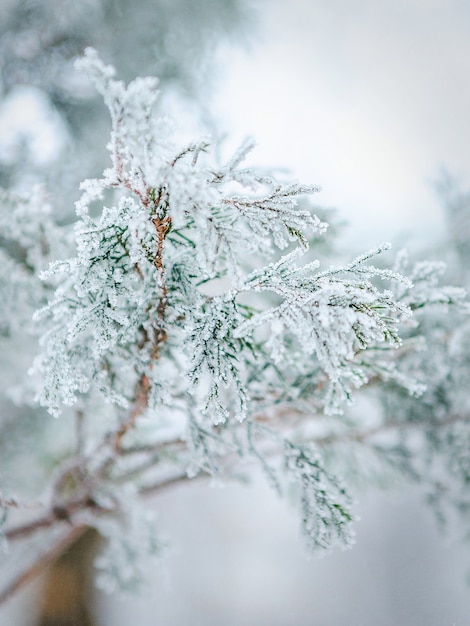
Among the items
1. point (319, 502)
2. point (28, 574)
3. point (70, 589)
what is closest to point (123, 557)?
point (28, 574)

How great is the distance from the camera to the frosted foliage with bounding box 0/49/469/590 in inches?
40.5

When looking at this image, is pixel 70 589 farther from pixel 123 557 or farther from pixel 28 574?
pixel 123 557

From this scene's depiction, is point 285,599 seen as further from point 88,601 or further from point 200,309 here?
point 200,309

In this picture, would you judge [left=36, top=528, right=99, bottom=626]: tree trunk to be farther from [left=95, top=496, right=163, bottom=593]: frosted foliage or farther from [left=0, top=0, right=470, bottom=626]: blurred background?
[left=95, top=496, right=163, bottom=593]: frosted foliage

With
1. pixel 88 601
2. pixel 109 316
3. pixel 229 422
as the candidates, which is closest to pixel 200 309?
pixel 109 316

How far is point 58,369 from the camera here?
1.30 meters

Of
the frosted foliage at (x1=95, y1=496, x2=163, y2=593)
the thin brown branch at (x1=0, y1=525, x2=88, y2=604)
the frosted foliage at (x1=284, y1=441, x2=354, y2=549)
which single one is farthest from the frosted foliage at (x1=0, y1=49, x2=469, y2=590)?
the thin brown branch at (x1=0, y1=525, x2=88, y2=604)

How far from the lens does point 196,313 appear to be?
4.01ft

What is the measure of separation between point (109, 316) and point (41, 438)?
2993mm

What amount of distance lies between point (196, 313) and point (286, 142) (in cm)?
264

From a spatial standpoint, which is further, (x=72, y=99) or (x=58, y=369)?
(x=72, y=99)

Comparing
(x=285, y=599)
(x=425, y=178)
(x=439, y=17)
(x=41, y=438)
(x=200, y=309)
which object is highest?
(x=439, y=17)

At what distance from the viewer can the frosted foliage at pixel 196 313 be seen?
1028 mm

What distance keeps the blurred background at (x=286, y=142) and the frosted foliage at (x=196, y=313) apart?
0.52 m
